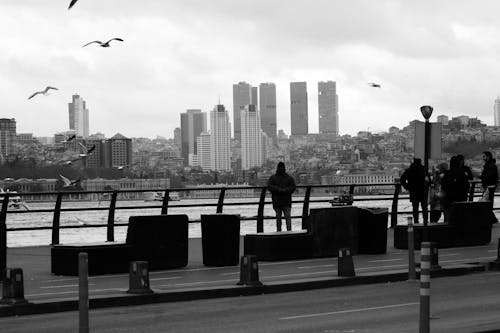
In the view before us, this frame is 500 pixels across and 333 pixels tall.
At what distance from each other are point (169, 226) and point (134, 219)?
1.11 metres

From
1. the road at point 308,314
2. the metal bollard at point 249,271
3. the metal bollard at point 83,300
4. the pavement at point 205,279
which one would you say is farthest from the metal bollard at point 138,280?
the metal bollard at point 83,300

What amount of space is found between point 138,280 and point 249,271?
208 centimetres

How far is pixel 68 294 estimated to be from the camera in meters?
18.9

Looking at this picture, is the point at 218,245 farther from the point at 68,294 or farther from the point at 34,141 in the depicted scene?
the point at 34,141

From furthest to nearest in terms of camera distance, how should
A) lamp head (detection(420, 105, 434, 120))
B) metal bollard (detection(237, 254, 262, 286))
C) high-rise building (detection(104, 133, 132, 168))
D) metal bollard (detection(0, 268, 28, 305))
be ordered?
high-rise building (detection(104, 133, 132, 168))
lamp head (detection(420, 105, 434, 120))
metal bollard (detection(237, 254, 262, 286))
metal bollard (detection(0, 268, 28, 305))

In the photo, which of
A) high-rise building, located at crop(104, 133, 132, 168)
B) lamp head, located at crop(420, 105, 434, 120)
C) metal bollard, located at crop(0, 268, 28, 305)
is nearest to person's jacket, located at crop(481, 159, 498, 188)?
lamp head, located at crop(420, 105, 434, 120)

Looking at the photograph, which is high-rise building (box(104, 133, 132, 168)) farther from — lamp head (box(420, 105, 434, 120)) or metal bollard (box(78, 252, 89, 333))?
metal bollard (box(78, 252, 89, 333))

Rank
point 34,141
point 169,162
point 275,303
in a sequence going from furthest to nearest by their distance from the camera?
point 169,162, point 34,141, point 275,303

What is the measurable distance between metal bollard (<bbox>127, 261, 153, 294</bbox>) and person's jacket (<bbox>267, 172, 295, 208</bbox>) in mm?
13021

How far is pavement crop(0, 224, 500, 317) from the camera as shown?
18266 millimetres

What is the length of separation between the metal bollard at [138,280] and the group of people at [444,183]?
542 inches

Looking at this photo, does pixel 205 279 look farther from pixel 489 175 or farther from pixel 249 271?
pixel 489 175

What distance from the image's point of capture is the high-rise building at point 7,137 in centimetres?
11788

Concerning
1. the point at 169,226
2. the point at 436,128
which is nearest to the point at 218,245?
the point at 169,226
